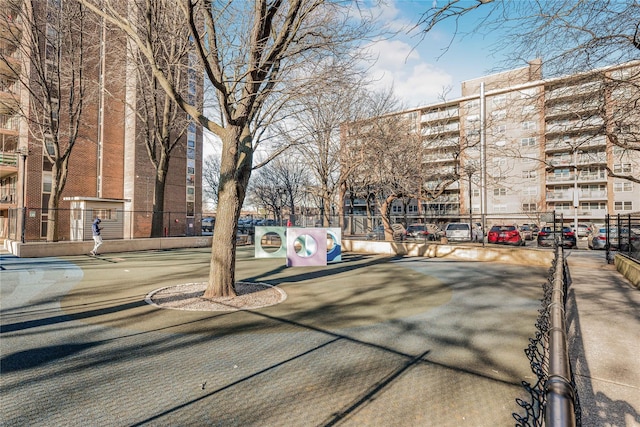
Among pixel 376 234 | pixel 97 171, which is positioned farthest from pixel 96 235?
pixel 97 171

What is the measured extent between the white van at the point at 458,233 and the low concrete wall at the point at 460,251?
15.1 ft

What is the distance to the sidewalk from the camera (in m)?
3.38

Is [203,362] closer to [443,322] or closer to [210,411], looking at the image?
[210,411]

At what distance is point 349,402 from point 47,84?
20.8 meters

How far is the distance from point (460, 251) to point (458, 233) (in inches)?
267

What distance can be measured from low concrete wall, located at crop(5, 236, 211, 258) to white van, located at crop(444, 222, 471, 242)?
16.8 metres

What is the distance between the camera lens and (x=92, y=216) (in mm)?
21562

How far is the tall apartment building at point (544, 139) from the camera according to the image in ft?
25.8

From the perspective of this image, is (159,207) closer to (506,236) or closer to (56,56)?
(56,56)

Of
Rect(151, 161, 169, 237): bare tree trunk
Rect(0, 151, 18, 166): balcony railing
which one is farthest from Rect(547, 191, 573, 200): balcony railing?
Rect(0, 151, 18, 166): balcony railing

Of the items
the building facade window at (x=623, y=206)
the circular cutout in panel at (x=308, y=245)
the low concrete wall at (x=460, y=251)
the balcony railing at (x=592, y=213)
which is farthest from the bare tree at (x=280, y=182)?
the building facade window at (x=623, y=206)

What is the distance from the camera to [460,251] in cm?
1633

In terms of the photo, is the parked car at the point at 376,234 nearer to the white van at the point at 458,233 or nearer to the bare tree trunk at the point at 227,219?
the white van at the point at 458,233

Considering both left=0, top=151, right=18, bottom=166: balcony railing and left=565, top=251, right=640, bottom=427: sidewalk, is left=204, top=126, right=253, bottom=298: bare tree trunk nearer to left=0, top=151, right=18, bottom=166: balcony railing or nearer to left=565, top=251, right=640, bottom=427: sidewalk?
left=565, top=251, right=640, bottom=427: sidewalk
